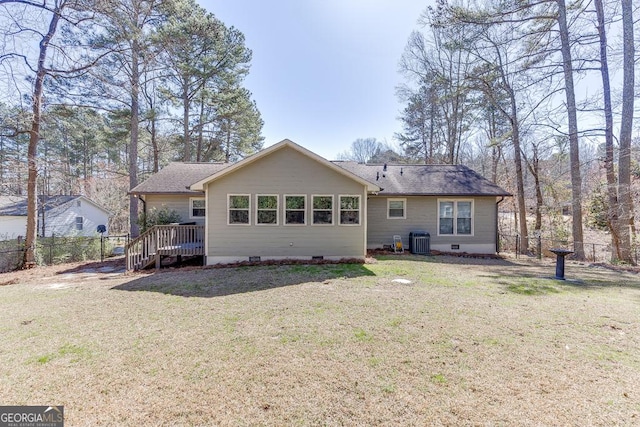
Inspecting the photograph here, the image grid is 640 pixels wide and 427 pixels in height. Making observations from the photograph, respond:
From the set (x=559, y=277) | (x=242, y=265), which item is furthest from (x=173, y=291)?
(x=559, y=277)

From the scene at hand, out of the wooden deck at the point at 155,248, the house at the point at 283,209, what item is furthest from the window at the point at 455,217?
the wooden deck at the point at 155,248

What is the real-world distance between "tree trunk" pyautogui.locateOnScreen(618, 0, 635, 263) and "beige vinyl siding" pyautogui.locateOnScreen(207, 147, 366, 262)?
9.80 m

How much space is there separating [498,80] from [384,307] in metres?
15.6

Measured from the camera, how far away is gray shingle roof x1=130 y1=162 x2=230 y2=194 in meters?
11.5

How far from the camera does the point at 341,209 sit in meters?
9.43

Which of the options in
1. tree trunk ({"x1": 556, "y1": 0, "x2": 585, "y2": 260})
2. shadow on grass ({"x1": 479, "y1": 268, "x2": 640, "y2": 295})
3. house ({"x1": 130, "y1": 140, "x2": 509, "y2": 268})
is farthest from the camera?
tree trunk ({"x1": 556, "y1": 0, "x2": 585, "y2": 260})

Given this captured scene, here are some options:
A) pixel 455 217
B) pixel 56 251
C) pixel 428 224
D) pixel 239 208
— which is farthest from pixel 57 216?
pixel 455 217

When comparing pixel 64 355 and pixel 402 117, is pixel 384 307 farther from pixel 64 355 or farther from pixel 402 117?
pixel 402 117

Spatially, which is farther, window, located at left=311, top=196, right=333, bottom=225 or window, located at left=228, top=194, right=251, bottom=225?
window, located at left=311, top=196, right=333, bottom=225

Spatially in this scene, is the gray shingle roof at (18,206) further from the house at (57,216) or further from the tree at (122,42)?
the tree at (122,42)

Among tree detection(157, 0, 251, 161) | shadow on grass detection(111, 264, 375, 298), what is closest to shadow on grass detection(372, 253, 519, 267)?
shadow on grass detection(111, 264, 375, 298)

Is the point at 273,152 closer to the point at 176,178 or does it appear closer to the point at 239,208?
the point at 239,208

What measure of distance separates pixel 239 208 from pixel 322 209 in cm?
283

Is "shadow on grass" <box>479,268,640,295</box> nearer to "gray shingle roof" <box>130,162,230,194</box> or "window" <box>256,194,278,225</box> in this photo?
"window" <box>256,194,278,225</box>
